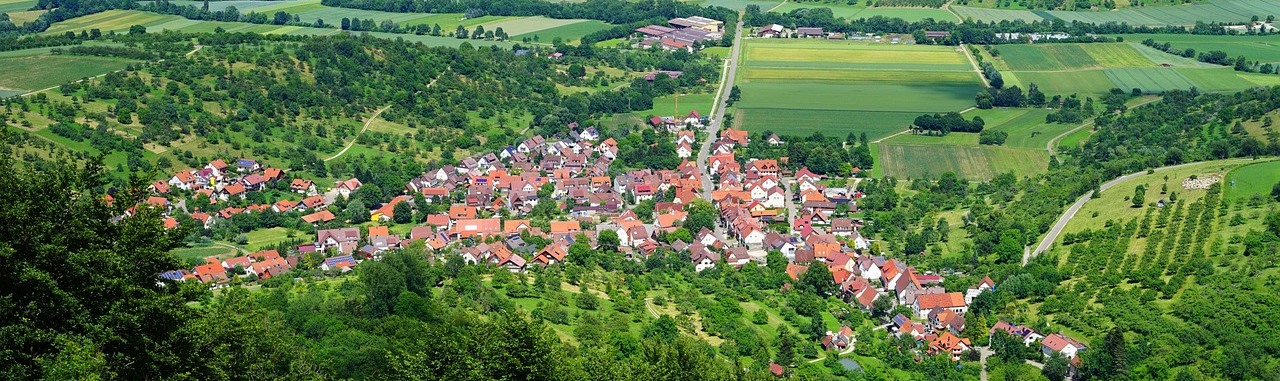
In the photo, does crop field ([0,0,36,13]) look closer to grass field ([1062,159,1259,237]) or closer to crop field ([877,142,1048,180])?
crop field ([877,142,1048,180])

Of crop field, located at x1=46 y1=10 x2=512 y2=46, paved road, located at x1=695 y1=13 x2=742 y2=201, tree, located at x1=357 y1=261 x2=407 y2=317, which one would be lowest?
paved road, located at x1=695 y1=13 x2=742 y2=201

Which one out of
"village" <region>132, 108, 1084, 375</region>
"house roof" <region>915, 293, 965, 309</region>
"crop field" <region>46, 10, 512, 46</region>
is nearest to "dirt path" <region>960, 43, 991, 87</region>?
"village" <region>132, 108, 1084, 375</region>

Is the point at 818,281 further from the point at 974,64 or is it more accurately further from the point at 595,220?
the point at 974,64

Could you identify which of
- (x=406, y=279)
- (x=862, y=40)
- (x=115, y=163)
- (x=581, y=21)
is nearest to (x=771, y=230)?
(x=406, y=279)

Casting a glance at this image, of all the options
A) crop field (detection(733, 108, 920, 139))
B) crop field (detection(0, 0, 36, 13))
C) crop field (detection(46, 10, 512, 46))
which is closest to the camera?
crop field (detection(733, 108, 920, 139))

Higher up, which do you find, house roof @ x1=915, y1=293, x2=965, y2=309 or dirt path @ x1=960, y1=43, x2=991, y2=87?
dirt path @ x1=960, y1=43, x2=991, y2=87

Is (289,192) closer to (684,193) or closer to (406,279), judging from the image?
(684,193)

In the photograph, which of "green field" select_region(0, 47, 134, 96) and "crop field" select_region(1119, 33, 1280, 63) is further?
"crop field" select_region(1119, 33, 1280, 63)

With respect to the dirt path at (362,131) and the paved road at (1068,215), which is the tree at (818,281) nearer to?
the paved road at (1068,215)
